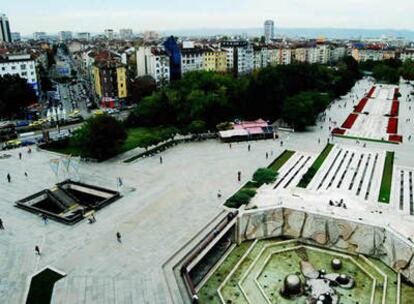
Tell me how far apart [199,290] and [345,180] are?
18625mm

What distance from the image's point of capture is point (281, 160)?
37375mm

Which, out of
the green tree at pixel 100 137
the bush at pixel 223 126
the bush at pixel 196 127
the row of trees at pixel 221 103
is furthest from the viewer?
the row of trees at pixel 221 103

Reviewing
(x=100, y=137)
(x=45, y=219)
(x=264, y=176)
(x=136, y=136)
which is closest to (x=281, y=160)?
(x=264, y=176)

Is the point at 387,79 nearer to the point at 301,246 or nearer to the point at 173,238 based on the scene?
the point at 301,246

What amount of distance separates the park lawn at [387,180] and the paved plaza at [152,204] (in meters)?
0.50

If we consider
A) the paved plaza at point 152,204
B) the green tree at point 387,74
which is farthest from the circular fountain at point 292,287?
the green tree at point 387,74

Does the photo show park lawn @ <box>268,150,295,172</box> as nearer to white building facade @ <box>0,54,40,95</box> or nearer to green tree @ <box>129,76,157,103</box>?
green tree @ <box>129,76,157,103</box>

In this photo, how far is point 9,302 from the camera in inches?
690

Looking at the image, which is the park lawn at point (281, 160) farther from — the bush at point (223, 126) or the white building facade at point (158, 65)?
the white building facade at point (158, 65)

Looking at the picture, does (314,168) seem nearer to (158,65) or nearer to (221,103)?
(221,103)

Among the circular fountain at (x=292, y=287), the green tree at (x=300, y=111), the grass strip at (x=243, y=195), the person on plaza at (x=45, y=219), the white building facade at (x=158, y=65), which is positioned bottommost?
the circular fountain at (x=292, y=287)

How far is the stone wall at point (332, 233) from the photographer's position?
22531 mm

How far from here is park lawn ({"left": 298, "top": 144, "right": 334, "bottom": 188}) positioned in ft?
105

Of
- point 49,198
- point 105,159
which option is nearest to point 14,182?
point 49,198
